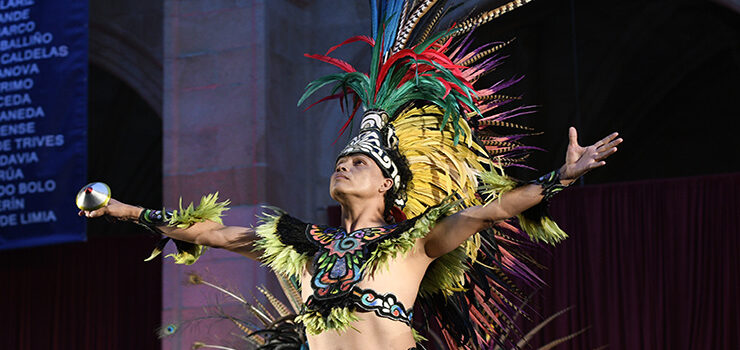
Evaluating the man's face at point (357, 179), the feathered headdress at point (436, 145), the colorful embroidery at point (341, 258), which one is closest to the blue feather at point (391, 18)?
the feathered headdress at point (436, 145)

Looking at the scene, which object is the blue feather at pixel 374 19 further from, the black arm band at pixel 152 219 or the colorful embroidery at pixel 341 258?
the black arm band at pixel 152 219

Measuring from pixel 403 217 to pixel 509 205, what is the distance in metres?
0.72

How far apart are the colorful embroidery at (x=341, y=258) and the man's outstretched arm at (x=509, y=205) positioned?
17cm

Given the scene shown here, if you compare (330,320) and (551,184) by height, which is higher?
(551,184)

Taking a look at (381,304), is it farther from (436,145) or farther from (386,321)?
(436,145)

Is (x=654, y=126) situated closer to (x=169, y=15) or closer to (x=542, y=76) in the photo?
(x=542, y=76)

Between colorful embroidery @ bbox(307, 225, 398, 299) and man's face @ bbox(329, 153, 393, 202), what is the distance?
0.13 m

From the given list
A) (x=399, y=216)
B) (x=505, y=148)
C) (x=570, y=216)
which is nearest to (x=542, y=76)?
(x=570, y=216)

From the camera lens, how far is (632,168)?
649cm

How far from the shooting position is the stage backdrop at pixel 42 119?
653cm

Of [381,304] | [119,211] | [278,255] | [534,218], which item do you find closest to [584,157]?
[534,218]

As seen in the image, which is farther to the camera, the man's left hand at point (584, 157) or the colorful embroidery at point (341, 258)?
the colorful embroidery at point (341, 258)

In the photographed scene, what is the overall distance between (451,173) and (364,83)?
45cm

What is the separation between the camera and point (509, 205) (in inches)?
121
